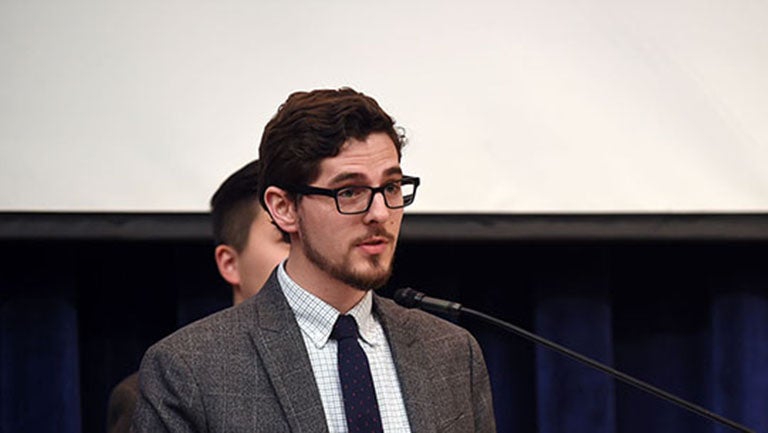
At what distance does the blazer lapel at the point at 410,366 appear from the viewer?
1401mm

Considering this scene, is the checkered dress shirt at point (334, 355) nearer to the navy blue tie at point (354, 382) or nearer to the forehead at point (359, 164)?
the navy blue tie at point (354, 382)

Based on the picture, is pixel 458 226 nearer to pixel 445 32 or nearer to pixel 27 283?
pixel 445 32

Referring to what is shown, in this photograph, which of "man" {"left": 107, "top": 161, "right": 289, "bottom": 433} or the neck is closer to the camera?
the neck

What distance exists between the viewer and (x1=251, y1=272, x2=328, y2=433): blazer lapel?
1339 millimetres

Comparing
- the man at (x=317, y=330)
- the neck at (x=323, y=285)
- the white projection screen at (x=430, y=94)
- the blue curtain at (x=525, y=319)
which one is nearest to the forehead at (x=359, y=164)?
the man at (x=317, y=330)

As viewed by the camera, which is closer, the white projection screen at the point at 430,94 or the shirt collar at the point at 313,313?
the shirt collar at the point at 313,313

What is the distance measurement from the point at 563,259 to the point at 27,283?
3.43 ft

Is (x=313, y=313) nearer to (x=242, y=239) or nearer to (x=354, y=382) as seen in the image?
(x=354, y=382)

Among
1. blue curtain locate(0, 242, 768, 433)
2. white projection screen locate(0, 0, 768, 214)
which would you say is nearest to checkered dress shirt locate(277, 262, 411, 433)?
white projection screen locate(0, 0, 768, 214)

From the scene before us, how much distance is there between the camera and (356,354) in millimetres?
1407

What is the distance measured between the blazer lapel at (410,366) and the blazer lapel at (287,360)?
12cm

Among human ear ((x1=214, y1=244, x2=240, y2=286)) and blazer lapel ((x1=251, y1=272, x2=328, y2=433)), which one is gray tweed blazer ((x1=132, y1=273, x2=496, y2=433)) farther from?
human ear ((x1=214, y1=244, x2=240, y2=286))

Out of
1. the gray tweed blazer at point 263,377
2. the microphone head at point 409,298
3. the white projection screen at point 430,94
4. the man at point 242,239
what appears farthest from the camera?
the white projection screen at point 430,94

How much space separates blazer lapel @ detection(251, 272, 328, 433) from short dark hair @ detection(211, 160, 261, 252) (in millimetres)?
557
